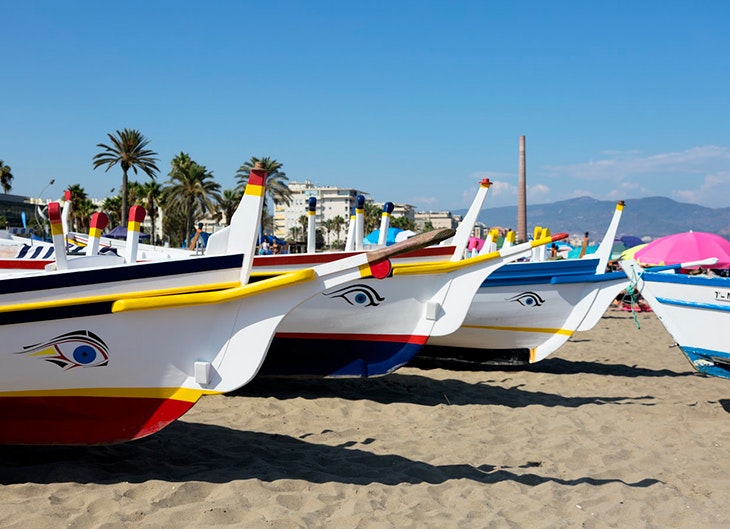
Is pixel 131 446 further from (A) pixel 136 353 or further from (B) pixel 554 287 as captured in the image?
(B) pixel 554 287

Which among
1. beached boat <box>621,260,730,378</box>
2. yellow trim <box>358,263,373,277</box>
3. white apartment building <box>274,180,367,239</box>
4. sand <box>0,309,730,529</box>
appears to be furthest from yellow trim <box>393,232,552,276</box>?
white apartment building <box>274,180,367,239</box>

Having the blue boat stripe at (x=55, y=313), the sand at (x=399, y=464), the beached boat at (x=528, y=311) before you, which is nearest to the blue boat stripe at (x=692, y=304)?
the sand at (x=399, y=464)

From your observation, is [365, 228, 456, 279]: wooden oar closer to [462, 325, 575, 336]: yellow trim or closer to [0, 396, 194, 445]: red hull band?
[0, 396, 194, 445]: red hull band

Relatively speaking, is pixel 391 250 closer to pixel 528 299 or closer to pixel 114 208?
pixel 528 299

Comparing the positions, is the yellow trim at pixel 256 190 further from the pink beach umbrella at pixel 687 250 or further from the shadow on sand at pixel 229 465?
the pink beach umbrella at pixel 687 250

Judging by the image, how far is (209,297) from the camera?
390 centimetres

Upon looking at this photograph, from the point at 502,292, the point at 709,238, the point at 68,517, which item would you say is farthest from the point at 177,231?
the point at 68,517

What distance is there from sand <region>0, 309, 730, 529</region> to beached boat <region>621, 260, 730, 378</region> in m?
0.66

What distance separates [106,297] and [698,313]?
633cm

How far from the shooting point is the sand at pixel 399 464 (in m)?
3.83

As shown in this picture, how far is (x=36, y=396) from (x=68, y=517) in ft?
2.73

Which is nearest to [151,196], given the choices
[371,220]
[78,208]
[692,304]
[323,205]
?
[78,208]

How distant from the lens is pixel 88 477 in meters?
4.12

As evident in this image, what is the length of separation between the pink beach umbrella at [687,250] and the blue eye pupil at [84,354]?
18726mm
